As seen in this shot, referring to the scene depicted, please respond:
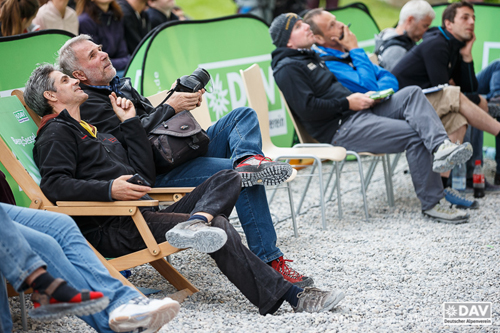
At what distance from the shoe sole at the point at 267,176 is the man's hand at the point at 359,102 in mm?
1966

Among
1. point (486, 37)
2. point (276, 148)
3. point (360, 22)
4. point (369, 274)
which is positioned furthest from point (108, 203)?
point (486, 37)

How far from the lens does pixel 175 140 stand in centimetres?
325

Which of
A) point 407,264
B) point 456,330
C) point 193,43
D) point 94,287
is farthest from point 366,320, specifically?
point 193,43

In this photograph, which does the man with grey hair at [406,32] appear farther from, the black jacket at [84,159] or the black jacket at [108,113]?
the black jacket at [84,159]

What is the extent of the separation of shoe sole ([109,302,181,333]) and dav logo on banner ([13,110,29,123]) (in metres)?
1.36

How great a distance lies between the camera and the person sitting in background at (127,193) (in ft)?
8.60

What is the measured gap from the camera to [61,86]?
2908 millimetres

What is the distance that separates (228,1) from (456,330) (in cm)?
1146

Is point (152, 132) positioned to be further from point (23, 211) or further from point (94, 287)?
point (94, 287)

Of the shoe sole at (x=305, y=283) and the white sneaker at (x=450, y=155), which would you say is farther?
the white sneaker at (x=450, y=155)

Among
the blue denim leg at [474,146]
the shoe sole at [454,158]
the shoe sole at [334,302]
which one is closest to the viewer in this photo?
the shoe sole at [334,302]

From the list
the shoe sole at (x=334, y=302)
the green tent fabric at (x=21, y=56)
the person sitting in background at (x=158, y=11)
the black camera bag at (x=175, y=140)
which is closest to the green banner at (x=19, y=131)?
the black camera bag at (x=175, y=140)

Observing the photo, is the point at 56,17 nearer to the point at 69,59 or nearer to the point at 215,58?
the point at 215,58

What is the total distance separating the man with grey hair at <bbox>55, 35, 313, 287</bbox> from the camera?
309 cm
